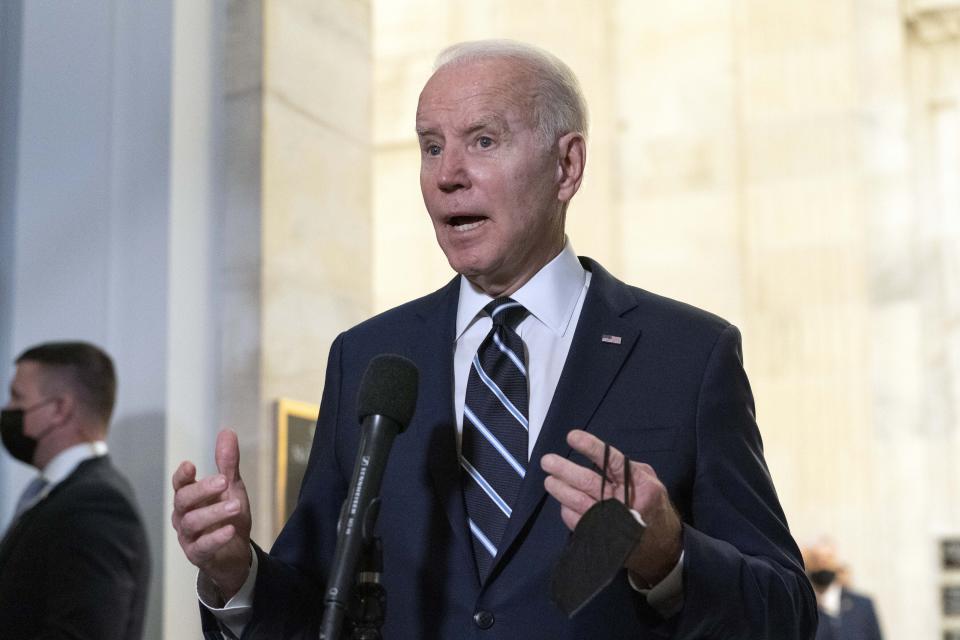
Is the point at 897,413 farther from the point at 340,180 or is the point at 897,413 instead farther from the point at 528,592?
the point at 528,592

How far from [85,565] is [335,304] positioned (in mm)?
1929

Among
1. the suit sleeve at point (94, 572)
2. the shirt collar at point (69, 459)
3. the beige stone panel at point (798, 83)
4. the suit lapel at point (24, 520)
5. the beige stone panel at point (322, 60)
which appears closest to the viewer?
the suit sleeve at point (94, 572)

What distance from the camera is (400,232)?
12.8 metres

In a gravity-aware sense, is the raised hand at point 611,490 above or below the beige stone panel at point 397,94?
below

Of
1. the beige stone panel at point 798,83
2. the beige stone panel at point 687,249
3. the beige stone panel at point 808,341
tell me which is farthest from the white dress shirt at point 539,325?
the beige stone panel at point 798,83

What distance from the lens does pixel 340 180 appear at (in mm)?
5895

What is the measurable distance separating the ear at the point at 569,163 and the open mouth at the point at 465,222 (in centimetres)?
24

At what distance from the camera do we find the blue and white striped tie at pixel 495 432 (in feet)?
7.62

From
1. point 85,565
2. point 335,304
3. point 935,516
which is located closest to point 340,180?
point 335,304

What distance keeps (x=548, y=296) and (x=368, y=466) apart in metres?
0.82

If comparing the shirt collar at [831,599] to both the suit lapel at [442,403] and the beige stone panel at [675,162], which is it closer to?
the beige stone panel at [675,162]

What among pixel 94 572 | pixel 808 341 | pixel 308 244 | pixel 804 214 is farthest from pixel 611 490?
pixel 804 214

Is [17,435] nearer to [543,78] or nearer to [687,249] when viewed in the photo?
[543,78]

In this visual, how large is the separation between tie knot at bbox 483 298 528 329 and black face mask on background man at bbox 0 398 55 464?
7.87 feet
